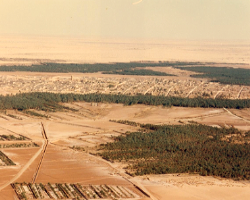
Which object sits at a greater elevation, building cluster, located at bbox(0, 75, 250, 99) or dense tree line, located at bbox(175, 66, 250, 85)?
dense tree line, located at bbox(175, 66, 250, 85)

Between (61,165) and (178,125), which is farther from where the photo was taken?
(178,125)

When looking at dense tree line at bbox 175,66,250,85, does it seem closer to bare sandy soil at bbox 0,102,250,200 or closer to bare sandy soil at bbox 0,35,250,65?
bare sandy soil at bbox 0,102,250,200

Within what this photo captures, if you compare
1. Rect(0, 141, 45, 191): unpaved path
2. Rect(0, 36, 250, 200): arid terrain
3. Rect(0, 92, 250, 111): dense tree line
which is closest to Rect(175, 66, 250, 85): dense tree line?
Rect(0, 36, 250, 200): arid terrain

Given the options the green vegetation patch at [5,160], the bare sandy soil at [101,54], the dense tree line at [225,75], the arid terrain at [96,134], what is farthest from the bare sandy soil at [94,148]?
the bare sandy soil at [101,54]

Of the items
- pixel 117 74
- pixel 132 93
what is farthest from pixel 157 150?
pixel 117 74

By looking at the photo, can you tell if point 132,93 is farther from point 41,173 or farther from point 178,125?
point 41,173
